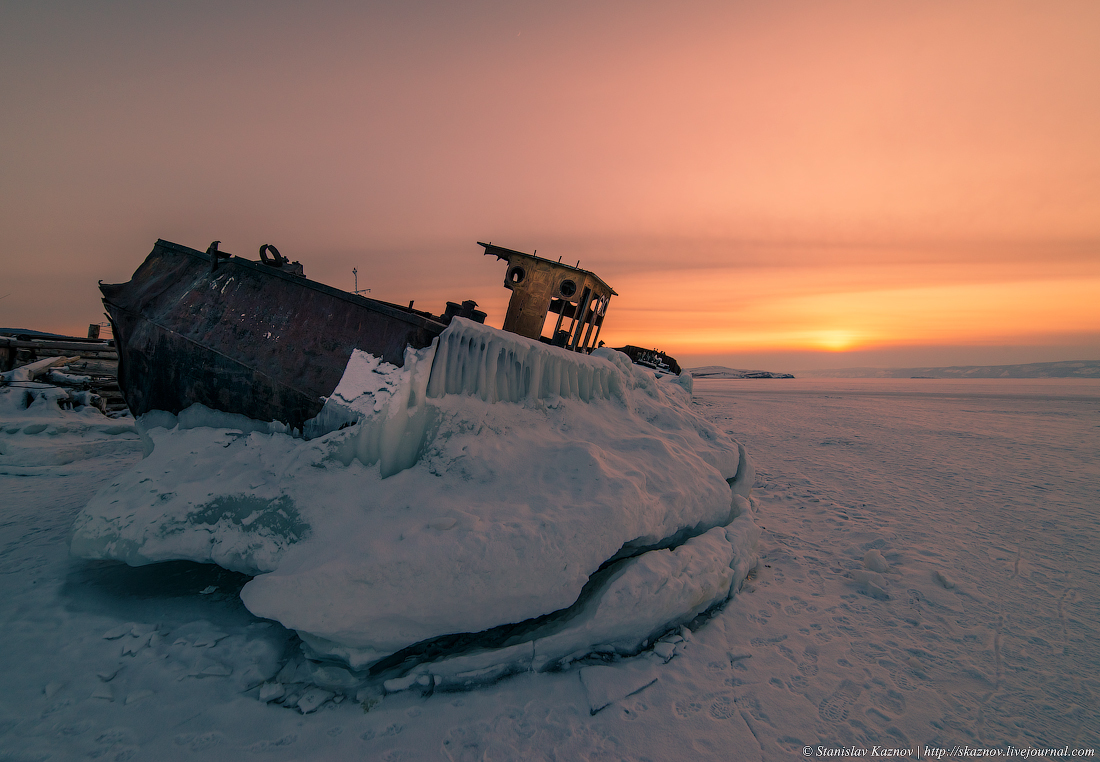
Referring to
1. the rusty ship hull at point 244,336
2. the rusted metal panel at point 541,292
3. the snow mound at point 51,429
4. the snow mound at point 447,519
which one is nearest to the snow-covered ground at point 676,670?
the snow mound at point 447,519

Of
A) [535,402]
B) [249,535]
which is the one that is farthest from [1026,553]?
[249,535]

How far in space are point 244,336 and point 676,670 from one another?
16.5 feet

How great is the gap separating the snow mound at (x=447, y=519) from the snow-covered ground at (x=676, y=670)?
0.30 m

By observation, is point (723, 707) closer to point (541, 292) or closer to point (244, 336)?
point (244, 336)

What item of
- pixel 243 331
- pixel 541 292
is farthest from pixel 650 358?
pixel 243 331

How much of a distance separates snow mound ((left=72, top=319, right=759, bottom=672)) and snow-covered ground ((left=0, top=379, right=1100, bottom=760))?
30 centimetres

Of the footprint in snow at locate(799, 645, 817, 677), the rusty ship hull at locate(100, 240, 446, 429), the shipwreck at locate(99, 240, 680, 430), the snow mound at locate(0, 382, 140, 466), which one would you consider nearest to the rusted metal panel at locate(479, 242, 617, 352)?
the shipwreck at locate(99, 240, 680, 430)

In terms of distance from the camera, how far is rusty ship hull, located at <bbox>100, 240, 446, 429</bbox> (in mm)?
4242

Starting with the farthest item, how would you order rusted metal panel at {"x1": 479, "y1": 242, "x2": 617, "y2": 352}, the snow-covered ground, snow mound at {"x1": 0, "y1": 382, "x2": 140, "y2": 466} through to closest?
1. rusted metal panel at {"x1": 479, "y1": 242, "x2": 617, "y2": 352}
2. snow mound at {"x1": 0, "y1": 382, "x2": 140, "y2": 466}
3. the snow-covered ground

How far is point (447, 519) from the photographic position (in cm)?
314

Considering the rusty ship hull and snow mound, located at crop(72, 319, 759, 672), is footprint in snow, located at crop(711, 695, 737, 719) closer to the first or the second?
snow mound, located at crop(72, 319, 759, 672)

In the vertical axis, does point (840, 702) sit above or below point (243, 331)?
below

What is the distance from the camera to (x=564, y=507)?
3393 mm

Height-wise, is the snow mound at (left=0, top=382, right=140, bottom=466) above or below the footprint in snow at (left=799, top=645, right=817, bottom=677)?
above
